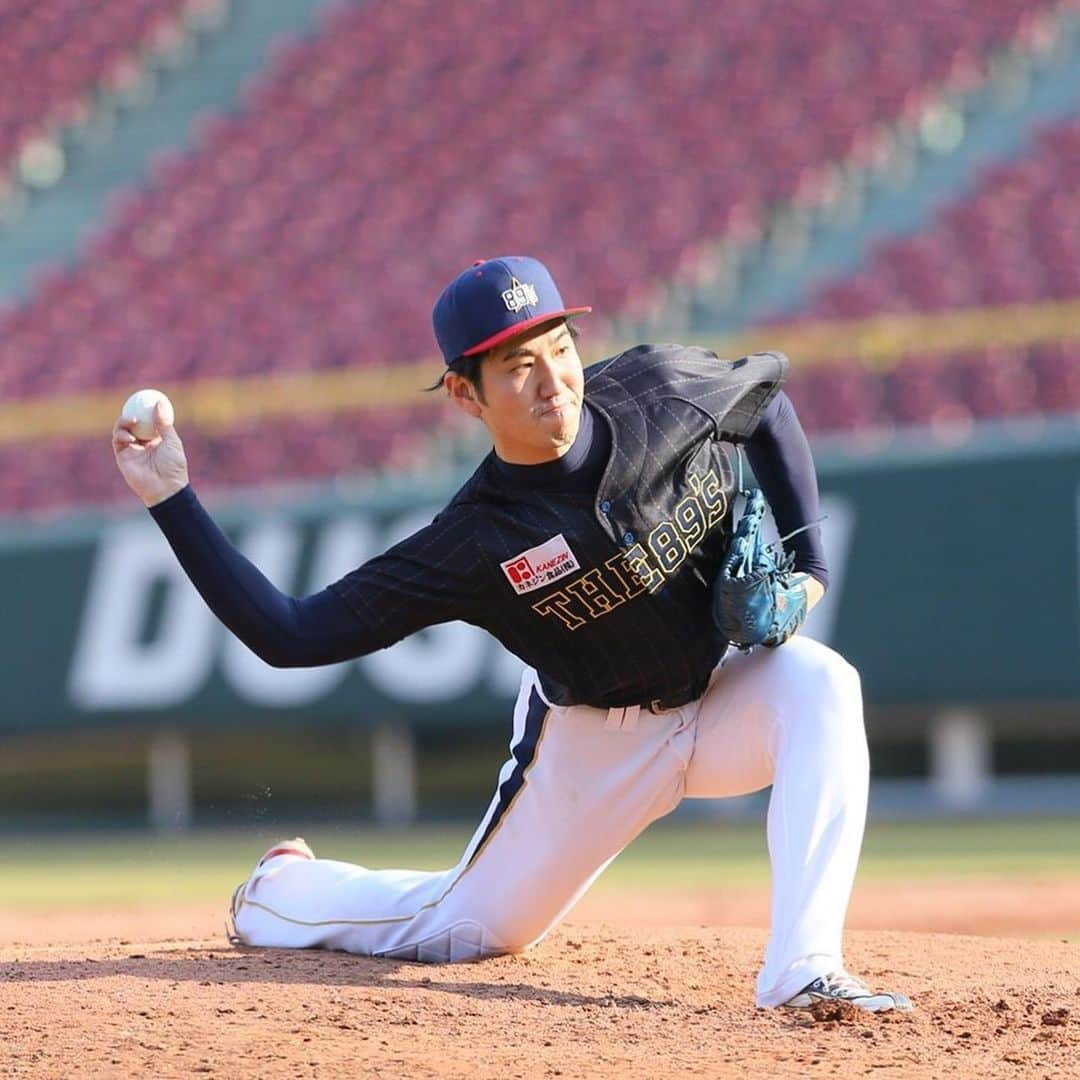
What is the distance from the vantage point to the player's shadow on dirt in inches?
165

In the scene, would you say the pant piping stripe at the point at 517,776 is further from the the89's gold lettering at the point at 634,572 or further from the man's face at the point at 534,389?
the man's face at the point at 534,389

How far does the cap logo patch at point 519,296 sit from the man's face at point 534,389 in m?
0.06

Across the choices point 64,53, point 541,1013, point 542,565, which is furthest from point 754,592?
point 64,53

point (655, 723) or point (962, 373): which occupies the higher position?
point (962, 373)

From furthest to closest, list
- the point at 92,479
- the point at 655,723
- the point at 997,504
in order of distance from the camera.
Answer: the point at 92,479 → the point at 997,504 → the point at 655,723

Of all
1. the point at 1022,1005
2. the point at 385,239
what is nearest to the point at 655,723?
the point at 1022,1005

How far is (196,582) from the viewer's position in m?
3.96

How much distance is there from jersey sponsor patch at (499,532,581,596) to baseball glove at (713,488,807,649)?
1.07 feet

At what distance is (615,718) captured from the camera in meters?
4.29

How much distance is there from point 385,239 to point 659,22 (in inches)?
126

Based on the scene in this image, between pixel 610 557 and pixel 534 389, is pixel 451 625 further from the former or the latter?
pixel 534 389

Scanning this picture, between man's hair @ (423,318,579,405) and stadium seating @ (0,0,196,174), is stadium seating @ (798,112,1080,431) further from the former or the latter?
stadium seating @ (0,0,196,174)

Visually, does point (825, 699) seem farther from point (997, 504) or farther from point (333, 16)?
point (333, 16)

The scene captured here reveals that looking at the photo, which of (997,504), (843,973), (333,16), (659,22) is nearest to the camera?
(843,973)
